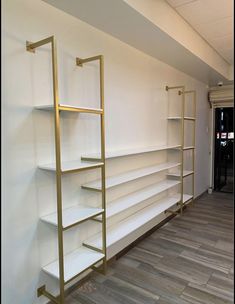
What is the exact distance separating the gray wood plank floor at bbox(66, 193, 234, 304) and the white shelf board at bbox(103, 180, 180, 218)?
2.05 feet

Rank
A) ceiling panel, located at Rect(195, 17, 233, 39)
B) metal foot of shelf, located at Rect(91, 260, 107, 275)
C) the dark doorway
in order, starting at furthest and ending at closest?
the dark doorway → ceiling panel, located at Rect(195, 17, 233, 39) → metal foot of shelf, located at Rect(91, 260, 107, 275)

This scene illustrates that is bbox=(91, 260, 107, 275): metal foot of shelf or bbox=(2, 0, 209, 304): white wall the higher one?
bbox=(2, 0, 209, 304): white wall

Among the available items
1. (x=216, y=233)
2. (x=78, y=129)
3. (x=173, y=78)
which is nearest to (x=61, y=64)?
(x=78, y=129)

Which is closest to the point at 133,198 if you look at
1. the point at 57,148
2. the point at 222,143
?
the point at 57,148

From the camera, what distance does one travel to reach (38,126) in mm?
1789

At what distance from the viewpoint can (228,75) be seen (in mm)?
4469

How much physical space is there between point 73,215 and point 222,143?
4831 millimetres

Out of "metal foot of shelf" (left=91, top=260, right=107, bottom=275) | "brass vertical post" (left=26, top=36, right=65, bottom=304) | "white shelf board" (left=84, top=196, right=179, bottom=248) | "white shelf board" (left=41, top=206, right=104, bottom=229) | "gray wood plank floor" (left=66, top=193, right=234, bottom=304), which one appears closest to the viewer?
"brass vertical post" (left=26, top=36, right=65, bottom=304)

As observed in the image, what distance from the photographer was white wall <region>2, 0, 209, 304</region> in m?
1.62

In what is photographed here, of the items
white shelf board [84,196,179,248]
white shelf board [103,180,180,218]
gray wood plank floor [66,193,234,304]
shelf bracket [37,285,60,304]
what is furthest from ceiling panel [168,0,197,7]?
shelf bracket [37,285,60,304]

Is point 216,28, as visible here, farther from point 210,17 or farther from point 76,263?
point 76,263

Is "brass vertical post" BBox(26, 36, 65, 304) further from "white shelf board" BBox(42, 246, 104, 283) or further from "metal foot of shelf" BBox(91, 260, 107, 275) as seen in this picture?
"metal foot of shelf" BBox(91, 260, 107, 275)

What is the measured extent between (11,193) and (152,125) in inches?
85.9

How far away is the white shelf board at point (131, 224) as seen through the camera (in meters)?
2.31
